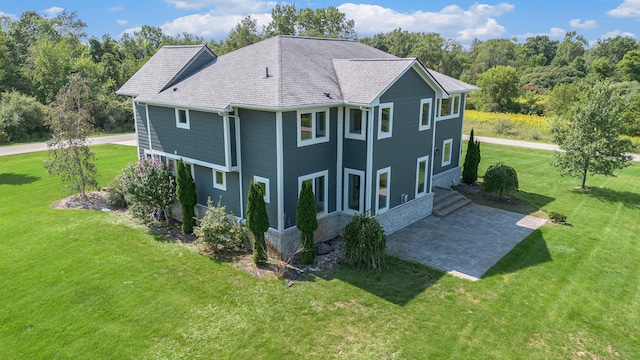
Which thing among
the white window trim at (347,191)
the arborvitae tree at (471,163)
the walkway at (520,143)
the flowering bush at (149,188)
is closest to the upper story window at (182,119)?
the flowering bush at (149,188)

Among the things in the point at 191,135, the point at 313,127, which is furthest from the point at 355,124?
the point at 191,135

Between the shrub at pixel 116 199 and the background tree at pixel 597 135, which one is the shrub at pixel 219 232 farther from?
the background tree at pixel 597 135

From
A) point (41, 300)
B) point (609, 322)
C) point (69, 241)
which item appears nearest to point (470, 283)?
point (609, 322)

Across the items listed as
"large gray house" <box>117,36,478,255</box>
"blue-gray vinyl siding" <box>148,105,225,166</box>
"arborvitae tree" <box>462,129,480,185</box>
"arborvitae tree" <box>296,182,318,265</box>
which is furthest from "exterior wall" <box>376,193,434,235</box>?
"blue-gray vinyl siding" <box>148,105,225,166</box>

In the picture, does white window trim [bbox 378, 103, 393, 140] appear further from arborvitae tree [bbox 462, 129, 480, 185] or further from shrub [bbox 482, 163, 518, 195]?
arborvitae tree [bbox 462, 129, 480, 185]

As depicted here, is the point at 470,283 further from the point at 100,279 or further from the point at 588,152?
the point at 588,152

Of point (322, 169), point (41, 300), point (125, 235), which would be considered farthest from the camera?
point (125, 235)
